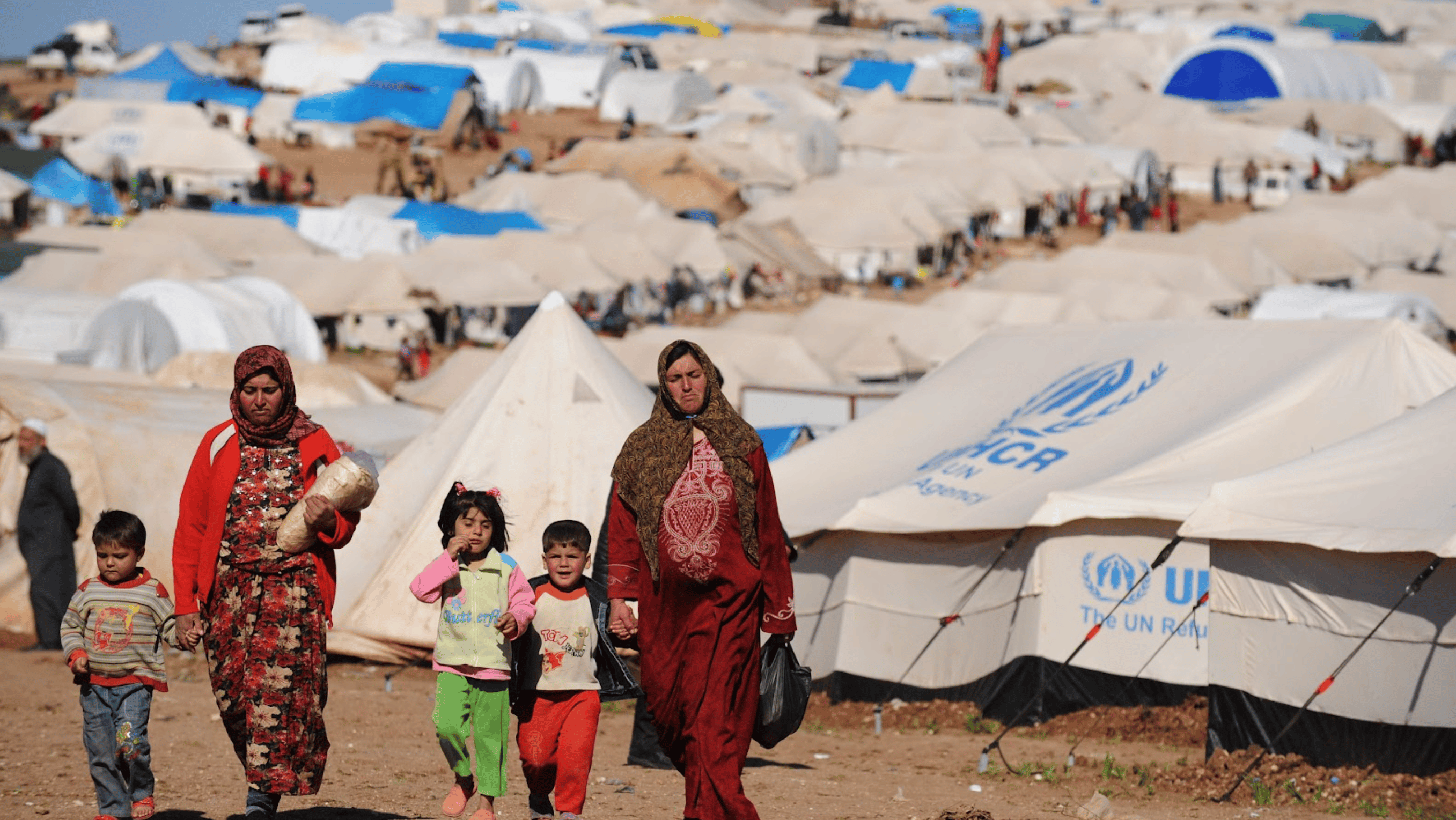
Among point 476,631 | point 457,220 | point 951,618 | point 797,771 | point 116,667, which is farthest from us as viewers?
point 457,220

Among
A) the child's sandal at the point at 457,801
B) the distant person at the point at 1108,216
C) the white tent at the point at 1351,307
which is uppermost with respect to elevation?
the distant person at the point at 1108,216

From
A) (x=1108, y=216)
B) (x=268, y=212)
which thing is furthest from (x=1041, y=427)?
(x=1108, y=216)

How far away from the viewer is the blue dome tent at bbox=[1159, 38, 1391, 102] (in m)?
59.6

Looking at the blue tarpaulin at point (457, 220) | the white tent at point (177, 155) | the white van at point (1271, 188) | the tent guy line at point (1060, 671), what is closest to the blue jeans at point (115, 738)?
the tent guy line at point (1060, 671)

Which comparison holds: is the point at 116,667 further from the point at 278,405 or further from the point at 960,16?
the point at 960,16

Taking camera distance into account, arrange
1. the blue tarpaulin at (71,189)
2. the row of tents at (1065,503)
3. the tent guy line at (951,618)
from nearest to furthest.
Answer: the row of tents at (1065,503) < the tent guy line at (951,618) < the blue tarpaulin at (71,189)

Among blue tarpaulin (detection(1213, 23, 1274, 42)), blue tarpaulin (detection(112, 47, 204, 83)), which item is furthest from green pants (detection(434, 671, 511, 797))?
blue tarpaulin (detection(1213, 23, 1274, 42))

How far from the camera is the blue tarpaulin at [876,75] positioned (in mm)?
57938

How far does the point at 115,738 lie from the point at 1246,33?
73.7 meters

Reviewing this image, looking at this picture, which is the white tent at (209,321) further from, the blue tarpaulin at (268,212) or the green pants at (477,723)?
the green pants at (477,723)

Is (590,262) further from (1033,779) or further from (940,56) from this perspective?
(940,56)

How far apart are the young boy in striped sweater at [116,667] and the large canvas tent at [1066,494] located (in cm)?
496

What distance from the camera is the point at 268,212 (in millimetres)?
30547

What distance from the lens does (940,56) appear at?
2662 inches
